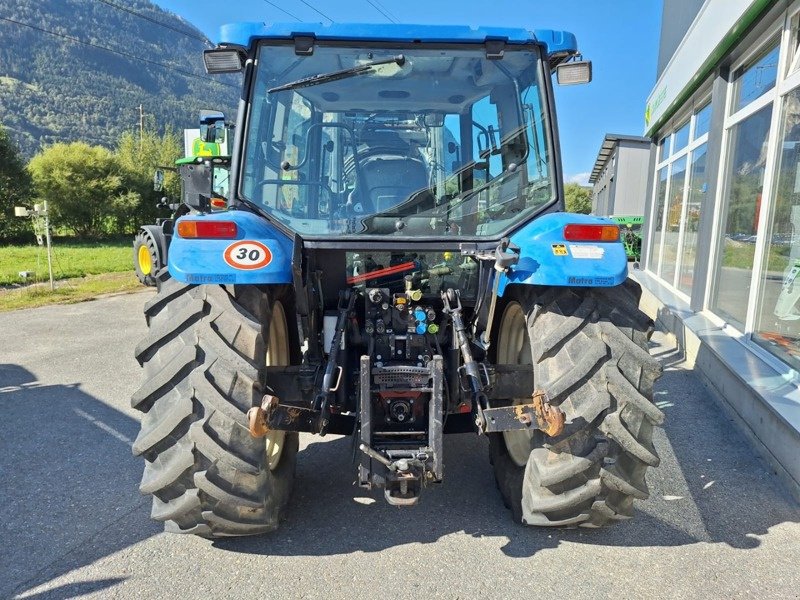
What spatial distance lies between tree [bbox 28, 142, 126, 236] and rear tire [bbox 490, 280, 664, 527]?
35.3 metres

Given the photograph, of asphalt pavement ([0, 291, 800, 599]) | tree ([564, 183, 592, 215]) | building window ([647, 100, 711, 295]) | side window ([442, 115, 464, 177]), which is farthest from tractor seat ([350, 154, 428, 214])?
building window ([647, 100, 711, 295])

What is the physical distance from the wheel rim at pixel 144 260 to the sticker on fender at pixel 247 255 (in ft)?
31.5

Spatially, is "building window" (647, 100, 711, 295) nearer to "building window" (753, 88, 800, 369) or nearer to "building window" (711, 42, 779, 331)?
"building window" (711, 42, 779, 331)

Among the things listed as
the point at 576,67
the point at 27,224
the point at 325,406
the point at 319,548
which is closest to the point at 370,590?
the point at 319,548

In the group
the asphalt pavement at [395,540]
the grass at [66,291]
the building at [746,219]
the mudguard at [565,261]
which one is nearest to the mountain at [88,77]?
the grass at [66,291]

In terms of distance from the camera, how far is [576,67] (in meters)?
2.91

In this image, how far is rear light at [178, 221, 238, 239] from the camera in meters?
2.37

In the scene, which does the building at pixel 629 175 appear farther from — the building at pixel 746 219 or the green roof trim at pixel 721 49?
the building at pixel 746 219

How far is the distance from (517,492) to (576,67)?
2.19m

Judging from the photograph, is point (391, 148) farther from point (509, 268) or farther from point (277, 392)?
point (277, 392)

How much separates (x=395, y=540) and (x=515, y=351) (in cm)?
120

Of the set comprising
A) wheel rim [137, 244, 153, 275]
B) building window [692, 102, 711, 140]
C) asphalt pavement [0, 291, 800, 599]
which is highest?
building window [692, 102, 711, 140]

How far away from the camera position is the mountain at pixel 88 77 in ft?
396

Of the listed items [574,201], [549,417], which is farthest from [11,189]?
[549,417]
